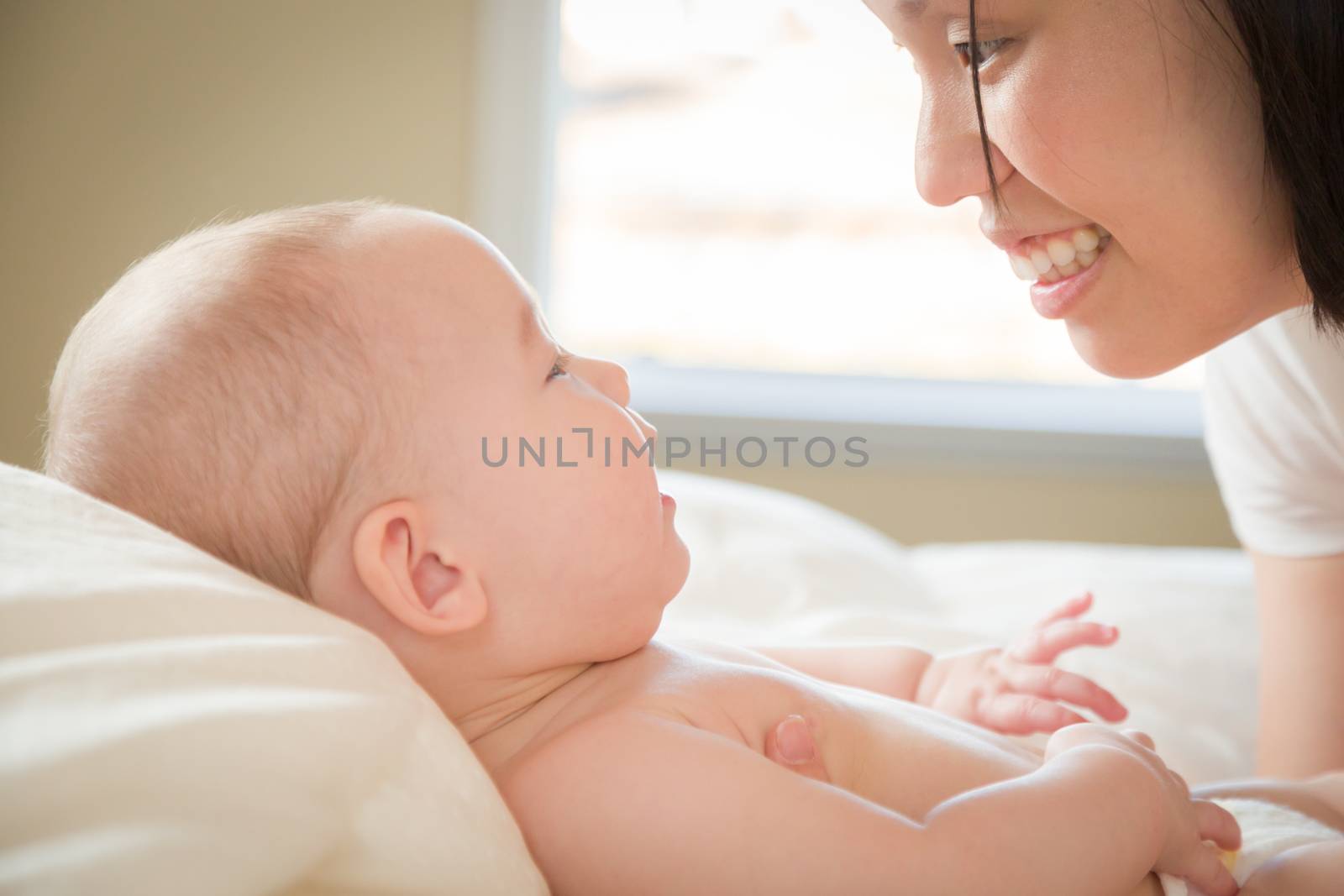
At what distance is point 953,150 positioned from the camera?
1.04m

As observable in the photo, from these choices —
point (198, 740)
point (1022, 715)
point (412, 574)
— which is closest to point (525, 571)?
point (412, 574)

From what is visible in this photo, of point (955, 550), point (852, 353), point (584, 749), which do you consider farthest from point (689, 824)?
point (852, 353)

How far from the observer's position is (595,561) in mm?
870

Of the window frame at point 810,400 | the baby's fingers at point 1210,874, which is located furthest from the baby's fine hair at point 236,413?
the window frame at point 810,400

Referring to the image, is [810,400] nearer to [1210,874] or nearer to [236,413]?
[1210,874]

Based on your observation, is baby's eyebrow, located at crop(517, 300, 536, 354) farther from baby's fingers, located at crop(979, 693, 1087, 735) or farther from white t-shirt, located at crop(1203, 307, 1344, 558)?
white t-shirt, located at crop(1203, 307, 1344, 558)

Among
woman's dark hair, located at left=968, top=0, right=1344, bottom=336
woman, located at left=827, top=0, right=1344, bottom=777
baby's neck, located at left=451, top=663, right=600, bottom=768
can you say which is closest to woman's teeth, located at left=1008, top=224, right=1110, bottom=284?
woman, located at left=827, top=0, right=1344, bottom=777

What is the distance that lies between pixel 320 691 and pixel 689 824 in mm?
262

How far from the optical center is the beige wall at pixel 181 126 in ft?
7.79

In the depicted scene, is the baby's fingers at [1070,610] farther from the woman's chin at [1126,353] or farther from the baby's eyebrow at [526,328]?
the baby's eyebrow at [526,328]

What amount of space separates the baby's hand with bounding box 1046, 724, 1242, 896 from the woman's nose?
519 mm

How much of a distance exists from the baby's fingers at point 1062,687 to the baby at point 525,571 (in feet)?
0.42

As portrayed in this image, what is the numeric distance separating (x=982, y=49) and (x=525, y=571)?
637 millimetres

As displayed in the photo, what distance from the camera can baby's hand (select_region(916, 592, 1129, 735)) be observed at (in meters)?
1.01
